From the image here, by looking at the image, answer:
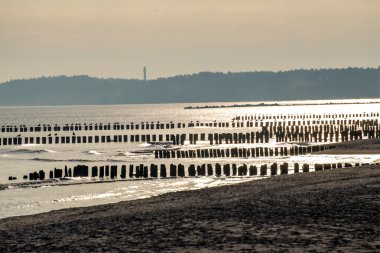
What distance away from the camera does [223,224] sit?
17156 mm

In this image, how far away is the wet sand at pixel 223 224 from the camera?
589 inches

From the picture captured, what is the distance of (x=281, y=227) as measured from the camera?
16484 mm

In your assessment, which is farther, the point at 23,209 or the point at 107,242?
the point at 23,209

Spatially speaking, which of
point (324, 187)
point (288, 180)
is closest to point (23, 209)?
point (288, 180)

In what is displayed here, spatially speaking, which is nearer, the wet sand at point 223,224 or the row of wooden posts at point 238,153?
the wet sand at point 223,224

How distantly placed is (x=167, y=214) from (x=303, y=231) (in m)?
4.67

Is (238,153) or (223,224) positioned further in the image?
(238,153)

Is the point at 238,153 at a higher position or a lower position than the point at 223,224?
lower

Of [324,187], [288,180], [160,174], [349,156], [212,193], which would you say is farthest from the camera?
[349,156]

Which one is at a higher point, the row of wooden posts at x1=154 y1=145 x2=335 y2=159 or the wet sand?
the wet sand

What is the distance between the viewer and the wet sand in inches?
589

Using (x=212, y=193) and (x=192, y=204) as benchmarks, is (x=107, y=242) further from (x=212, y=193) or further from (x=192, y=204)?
(x=212, y=193)

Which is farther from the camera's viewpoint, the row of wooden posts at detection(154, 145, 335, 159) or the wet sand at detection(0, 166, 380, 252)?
the row of wooden posts at detection(154, 145, 335, 159)

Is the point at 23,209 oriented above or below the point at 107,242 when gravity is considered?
below
